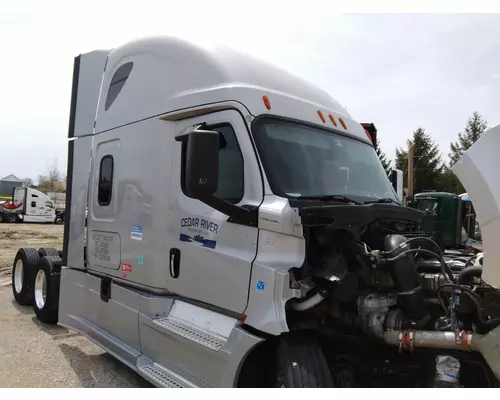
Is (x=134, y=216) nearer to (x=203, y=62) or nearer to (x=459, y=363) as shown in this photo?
(x=203, y=62)

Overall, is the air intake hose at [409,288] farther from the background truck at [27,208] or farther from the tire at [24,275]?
the background truck at [27,208]

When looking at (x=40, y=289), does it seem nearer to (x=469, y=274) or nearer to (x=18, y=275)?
(x=18, y=275)

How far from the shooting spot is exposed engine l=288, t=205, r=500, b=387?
3104 millimetres

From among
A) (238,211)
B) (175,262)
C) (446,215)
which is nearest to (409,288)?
(238,211)

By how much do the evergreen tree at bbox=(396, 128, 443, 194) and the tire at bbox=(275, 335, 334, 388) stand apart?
125 feet

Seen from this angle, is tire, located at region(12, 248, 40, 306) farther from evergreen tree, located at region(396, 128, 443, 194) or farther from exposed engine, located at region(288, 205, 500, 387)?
evergreen tree, located at region(396, 128, 443, 194)

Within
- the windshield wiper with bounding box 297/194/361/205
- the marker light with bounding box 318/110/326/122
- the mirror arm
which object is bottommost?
the mirror arm

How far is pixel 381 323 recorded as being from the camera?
3344 millimetres

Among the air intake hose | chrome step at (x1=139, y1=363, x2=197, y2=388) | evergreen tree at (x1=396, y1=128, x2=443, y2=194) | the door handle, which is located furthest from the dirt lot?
evergreen tree at (x1=396, y1=128, x2=443, y2=194)

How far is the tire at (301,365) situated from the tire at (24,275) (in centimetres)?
557

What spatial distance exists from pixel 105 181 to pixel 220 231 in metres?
2.12

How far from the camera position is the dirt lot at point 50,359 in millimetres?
4793

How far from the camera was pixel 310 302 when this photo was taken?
3209 mm

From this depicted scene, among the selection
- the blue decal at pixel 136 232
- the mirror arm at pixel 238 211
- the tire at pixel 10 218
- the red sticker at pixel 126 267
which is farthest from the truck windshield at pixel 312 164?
the tire at pixel 10 218
